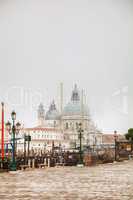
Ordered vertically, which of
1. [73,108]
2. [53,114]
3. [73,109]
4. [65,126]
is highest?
[73,108]

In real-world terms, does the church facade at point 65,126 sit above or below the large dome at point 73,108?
below

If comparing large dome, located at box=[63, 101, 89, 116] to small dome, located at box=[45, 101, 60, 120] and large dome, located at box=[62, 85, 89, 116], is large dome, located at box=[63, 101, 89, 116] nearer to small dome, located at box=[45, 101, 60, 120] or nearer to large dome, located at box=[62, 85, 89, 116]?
large dome, located at box=[62, 85, 89, 116]

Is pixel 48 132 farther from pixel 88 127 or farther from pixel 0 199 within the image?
pixel 0 199

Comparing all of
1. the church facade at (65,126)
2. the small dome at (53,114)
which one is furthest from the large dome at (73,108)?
the small dome at (53,114)


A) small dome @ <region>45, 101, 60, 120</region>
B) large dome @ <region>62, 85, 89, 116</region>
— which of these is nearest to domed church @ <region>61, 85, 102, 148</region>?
large dome @ <region>62, 85, 89, 116</region>

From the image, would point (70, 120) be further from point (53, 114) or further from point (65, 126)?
point (53, 114)

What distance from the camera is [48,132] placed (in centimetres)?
5919

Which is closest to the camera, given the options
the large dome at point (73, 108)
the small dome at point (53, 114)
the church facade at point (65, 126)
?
the church facade at point (65, 126)

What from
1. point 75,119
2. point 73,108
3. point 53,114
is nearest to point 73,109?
point 73,108

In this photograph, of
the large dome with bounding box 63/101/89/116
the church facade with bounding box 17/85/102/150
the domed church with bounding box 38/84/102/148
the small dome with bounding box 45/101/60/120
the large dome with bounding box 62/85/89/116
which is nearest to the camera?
the church facade with bounding box 17/85/102/150

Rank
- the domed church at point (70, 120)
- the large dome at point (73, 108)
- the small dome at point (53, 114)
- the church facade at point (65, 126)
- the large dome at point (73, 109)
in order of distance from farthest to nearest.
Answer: the small dome at point (53, 114) < the large dome at point (73, 109) < the large dome at point (73, 108) < the domed church at point (70, 120) < the church facade at point (65, 126)

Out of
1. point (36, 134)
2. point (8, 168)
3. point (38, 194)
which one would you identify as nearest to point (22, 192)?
point (38, 194)

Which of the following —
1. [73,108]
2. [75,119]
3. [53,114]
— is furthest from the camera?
[53,114]

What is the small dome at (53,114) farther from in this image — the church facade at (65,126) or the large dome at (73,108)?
the large dome at (73,108)
